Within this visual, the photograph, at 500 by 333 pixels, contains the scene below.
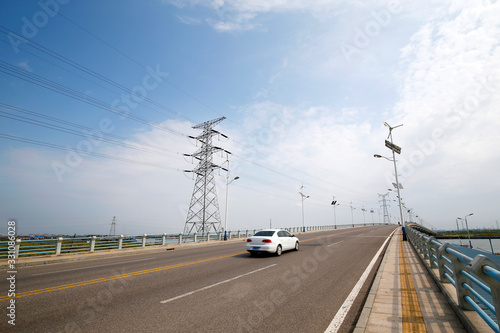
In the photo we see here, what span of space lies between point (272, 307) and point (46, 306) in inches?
211

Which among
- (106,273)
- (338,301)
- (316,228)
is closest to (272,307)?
(338,301)

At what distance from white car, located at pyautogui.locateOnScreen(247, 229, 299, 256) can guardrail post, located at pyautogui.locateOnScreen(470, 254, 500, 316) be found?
34.0ft

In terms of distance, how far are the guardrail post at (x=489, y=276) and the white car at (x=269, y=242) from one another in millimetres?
10355

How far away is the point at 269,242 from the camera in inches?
516

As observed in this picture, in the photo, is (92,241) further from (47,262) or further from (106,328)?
(106,328)

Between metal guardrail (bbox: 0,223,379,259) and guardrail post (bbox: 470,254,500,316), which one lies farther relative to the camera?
metal guardrail (bbox: 0,223,379,259)

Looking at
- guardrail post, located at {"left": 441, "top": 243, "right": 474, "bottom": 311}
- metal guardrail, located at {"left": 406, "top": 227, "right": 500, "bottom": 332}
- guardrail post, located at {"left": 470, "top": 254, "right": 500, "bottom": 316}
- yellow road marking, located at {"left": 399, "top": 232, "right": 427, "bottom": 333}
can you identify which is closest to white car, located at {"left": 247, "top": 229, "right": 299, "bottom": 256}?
yellow road marking, located at {"left": 399, "top": 232, "right": 427, "bottom": 333}

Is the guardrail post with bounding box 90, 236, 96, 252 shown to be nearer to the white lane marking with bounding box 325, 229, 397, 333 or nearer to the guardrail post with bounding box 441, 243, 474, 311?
the white lane marking with bounding box 325, 229, 397, 333

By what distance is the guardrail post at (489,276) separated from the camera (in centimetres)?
293

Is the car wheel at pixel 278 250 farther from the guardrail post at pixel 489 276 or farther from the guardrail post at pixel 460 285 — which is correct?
the guardrail post at pixel 489 276

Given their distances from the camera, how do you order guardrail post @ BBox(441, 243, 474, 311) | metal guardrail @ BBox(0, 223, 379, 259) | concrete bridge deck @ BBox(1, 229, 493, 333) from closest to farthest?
concrete bridge deck @ BBox(1, 229, 493, 333) < guardrail post @ BBox(441, 243, 474, 311) < metal guardrail @ BBox(0, 223, 379, 259)

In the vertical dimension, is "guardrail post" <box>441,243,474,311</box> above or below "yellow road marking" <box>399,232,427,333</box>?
above

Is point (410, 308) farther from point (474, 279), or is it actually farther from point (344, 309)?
point (474, 279)

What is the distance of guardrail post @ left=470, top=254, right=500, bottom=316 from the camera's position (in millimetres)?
2934
